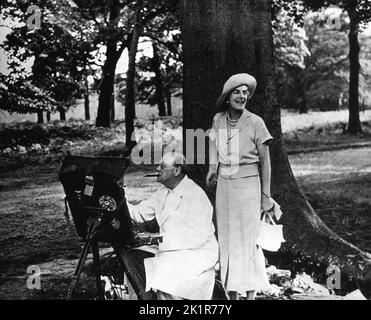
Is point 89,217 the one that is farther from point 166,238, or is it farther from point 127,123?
point 127,123

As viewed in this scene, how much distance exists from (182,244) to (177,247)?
45 millimetres

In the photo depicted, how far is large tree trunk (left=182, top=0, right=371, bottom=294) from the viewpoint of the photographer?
5.02m

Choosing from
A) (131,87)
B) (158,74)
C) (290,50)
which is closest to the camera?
(131,87)

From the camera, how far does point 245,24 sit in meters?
5.09

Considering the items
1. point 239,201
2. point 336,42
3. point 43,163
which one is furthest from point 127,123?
point 336,42

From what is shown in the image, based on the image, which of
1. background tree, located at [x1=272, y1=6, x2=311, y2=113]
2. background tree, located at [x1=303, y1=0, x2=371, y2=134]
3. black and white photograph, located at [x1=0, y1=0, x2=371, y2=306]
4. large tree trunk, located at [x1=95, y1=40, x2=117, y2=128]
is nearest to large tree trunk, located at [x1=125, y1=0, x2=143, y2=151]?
large tree trunk, located at [x1=95, y1=40, x2=117, y2=128]

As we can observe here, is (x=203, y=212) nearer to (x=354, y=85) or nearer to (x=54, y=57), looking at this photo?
(x=54, y=57)

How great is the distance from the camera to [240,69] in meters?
5.02

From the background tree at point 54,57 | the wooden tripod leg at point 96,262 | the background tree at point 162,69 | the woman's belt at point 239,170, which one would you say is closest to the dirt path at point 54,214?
the wooden tripod leg at point 96,262

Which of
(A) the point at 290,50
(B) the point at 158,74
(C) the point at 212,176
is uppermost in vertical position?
(A) the point at 290,50

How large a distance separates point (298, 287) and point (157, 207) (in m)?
1.78

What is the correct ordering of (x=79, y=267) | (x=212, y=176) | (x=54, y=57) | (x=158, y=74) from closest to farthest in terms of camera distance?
(x=79, y=267) < (x=212, y=176) < (x=54, y=57) < (x=158, y=74)

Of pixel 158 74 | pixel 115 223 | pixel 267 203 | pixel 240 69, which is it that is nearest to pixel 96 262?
pixel 115 223
